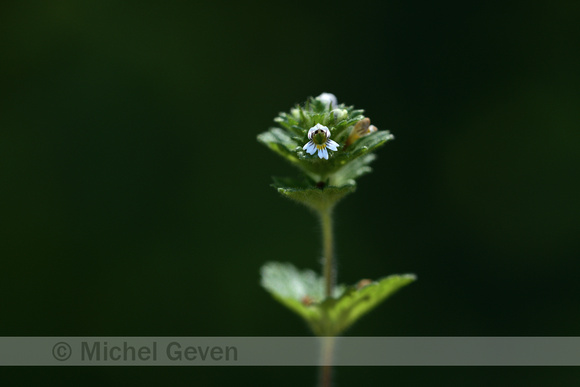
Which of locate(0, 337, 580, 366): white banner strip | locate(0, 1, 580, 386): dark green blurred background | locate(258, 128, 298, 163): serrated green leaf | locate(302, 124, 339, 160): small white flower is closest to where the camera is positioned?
locate(302, 124, 339, 160): small white flower

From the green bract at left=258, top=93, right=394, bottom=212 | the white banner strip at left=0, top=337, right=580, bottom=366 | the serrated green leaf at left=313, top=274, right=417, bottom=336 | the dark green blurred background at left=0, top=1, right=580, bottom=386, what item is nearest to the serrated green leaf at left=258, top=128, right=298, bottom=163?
the green bract at left=258, top=93, right=394, bottom=212

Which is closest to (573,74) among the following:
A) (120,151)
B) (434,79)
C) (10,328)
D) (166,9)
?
(434,79)

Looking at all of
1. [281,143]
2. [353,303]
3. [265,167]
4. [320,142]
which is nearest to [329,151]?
[320,142]

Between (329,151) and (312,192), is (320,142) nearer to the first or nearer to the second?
(329,151)

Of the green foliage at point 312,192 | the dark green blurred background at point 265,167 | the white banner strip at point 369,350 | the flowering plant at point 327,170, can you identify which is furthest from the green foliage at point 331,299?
the dark green blurred background at point 265,167

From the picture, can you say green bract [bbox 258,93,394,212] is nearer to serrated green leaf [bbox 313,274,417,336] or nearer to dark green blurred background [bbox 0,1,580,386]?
serrated green leaf [bbox 313,274,417,336]

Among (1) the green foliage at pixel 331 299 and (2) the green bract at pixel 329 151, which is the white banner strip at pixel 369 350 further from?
(2) the green bract at pixel 329 151

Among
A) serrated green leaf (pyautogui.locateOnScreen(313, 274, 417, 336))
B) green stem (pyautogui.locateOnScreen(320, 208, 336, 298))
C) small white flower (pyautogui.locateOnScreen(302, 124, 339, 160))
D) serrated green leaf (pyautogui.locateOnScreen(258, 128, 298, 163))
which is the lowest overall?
serrated green leaf (pyautogui.locateOnScreen(313, 274, 417, 336))
